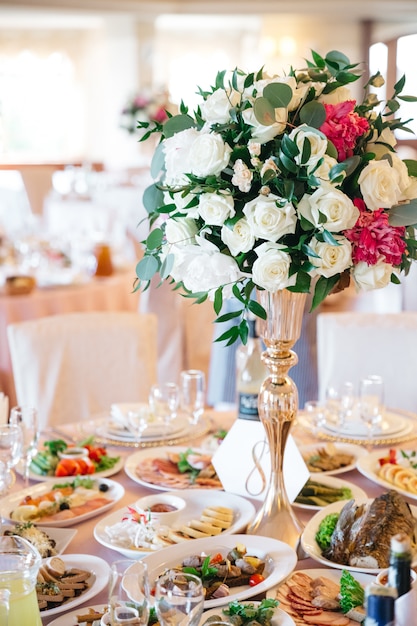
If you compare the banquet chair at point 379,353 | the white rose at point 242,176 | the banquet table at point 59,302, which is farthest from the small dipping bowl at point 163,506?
the banquet table at point 59,302

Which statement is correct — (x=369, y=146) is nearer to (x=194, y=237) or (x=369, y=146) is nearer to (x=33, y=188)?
(x=194, y=237)

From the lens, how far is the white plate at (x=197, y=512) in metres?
1.60

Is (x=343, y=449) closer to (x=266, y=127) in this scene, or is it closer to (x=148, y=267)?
(x=148, y=267)

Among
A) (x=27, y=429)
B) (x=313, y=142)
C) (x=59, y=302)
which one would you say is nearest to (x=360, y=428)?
(x=27, y=429)

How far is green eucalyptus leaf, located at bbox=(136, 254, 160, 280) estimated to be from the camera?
1585 mm

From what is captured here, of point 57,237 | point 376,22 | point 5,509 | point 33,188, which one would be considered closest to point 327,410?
point 5,509

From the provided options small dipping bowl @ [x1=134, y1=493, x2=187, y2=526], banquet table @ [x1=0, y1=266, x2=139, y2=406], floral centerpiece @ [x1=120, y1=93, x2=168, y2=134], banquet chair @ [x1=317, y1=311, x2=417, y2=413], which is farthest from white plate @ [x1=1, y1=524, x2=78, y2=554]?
floral centerpiece @ [x1=120, y1=93, x2=168, y2=134]

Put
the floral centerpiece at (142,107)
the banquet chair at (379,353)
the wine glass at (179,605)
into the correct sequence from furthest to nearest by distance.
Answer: the floral centerpiece at (142,107) < the banquet chair at (379,353) < the wine glass at (179,605)

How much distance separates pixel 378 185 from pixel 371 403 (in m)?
0.96

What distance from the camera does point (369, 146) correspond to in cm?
151

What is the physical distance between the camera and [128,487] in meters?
1.98

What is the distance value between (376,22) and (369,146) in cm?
1285

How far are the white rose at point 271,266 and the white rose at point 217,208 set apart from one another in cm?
8

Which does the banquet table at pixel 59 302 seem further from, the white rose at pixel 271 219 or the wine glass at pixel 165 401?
the white rose at pixel 271 219
